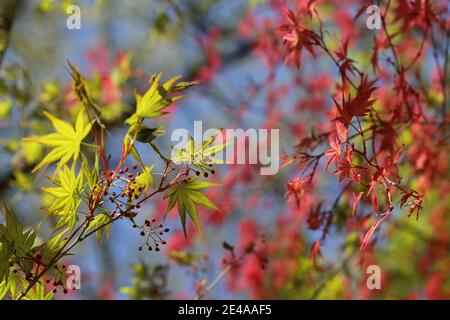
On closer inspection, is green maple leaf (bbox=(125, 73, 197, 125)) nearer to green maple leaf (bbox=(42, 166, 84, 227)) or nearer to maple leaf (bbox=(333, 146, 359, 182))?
green maple leaf (bbox=(42, 166, 84, 227))

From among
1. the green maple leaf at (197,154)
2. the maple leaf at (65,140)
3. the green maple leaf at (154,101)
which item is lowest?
the green maple leaf at (197,154)

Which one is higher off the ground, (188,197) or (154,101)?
(154,101)

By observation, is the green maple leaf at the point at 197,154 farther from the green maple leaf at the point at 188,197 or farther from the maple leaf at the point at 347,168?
the maple leaf at the point at 347,168

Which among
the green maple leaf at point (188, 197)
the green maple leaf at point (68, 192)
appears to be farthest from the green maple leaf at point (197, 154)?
the green maple leaf at point (68, 192)

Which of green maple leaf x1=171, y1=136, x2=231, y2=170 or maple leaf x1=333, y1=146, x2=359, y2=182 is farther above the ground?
green maple leaf x1=171, y1=136, x2=231, y2=170

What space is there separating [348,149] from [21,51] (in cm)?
401

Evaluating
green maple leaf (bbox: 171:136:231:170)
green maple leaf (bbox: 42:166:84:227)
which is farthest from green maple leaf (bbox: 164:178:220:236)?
green maple leaf (bbox: 42:166:84:227)

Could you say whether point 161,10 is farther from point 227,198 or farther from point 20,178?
Answer: point 227,198

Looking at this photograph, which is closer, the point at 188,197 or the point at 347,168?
the point at 347,168

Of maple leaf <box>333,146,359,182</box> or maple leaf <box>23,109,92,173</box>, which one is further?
maple leaf <box>23,109,92,173</box>

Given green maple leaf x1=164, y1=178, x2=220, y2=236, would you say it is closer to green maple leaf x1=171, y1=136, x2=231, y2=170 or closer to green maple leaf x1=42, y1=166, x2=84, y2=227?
green maple leaf x1=171, y1=136, x2=231, y2=170

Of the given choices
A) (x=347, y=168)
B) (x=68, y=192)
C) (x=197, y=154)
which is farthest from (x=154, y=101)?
(x=347, y=168)

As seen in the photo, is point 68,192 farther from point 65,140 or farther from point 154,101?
point 154,101

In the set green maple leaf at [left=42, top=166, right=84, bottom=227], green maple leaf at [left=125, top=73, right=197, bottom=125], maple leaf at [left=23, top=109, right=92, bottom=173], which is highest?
green maple leaf at [left=125, top=73, right=197, bottom=125]
